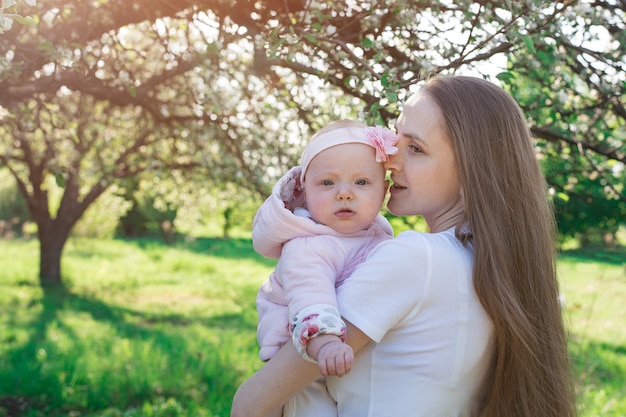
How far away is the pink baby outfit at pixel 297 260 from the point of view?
6.04 feet

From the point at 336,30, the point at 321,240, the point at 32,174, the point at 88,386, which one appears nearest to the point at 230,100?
the point at 336,30

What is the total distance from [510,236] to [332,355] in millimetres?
628

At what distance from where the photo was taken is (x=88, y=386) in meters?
6.01

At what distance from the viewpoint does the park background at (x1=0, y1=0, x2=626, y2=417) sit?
9.86 ft

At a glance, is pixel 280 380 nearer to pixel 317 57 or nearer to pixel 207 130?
pixel 317 57

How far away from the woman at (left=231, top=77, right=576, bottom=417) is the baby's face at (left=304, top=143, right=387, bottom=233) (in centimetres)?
6

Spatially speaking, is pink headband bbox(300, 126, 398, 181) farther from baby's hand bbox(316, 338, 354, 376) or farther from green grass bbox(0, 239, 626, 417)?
green grass bbox(0, 239, 626, 417)

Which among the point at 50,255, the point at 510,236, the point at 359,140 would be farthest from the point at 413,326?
the point at 50,255

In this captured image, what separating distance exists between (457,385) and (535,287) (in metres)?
0.35

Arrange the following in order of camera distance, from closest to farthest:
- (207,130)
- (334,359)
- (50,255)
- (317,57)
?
1. (334,359)
2. (317,57)
3. (207,130)
4. (50,255)

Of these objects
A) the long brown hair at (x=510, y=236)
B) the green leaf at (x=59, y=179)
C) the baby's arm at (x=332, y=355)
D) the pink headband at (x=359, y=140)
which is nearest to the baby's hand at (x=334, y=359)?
the baby's arm at (x=332, y=355)

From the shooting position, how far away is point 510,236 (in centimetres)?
195

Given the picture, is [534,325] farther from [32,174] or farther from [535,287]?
[32,174]

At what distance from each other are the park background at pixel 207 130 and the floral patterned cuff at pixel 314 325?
0.98 m
